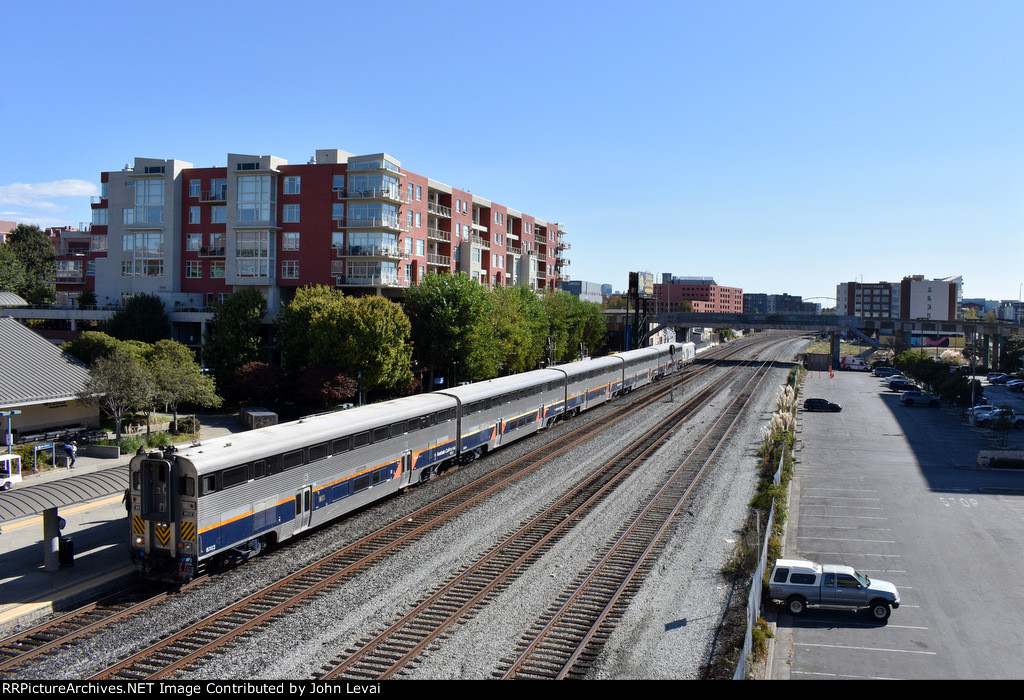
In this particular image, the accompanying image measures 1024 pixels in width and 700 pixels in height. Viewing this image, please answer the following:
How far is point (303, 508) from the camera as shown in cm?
2267

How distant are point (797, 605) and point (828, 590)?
3.09 feet

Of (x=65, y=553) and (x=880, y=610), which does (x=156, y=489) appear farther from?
(x=880, y=610)

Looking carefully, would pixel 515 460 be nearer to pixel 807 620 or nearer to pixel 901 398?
pixel 807 620

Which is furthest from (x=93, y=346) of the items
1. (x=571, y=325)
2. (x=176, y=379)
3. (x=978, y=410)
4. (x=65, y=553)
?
(x=978, y=410)

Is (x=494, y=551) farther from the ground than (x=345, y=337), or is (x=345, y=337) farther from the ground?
(x=345, y=337)

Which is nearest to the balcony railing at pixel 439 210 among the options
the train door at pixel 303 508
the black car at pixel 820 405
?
the black car at pixel 820 405

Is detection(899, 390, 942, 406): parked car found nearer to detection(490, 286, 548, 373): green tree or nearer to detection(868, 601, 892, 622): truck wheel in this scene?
detection(490, 286, 548, 373): green tree

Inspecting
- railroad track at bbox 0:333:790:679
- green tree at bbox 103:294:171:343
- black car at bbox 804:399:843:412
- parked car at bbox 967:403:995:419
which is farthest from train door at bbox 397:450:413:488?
parked car at bbox 967:403:995:419

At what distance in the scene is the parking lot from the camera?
1664 cm

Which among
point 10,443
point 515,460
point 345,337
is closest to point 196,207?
point 345,337

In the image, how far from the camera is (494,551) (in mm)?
22922

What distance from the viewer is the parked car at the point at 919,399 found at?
2657 inches

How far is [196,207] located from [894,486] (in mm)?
67826

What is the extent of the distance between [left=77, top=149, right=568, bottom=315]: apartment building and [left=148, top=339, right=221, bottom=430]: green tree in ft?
68.0
